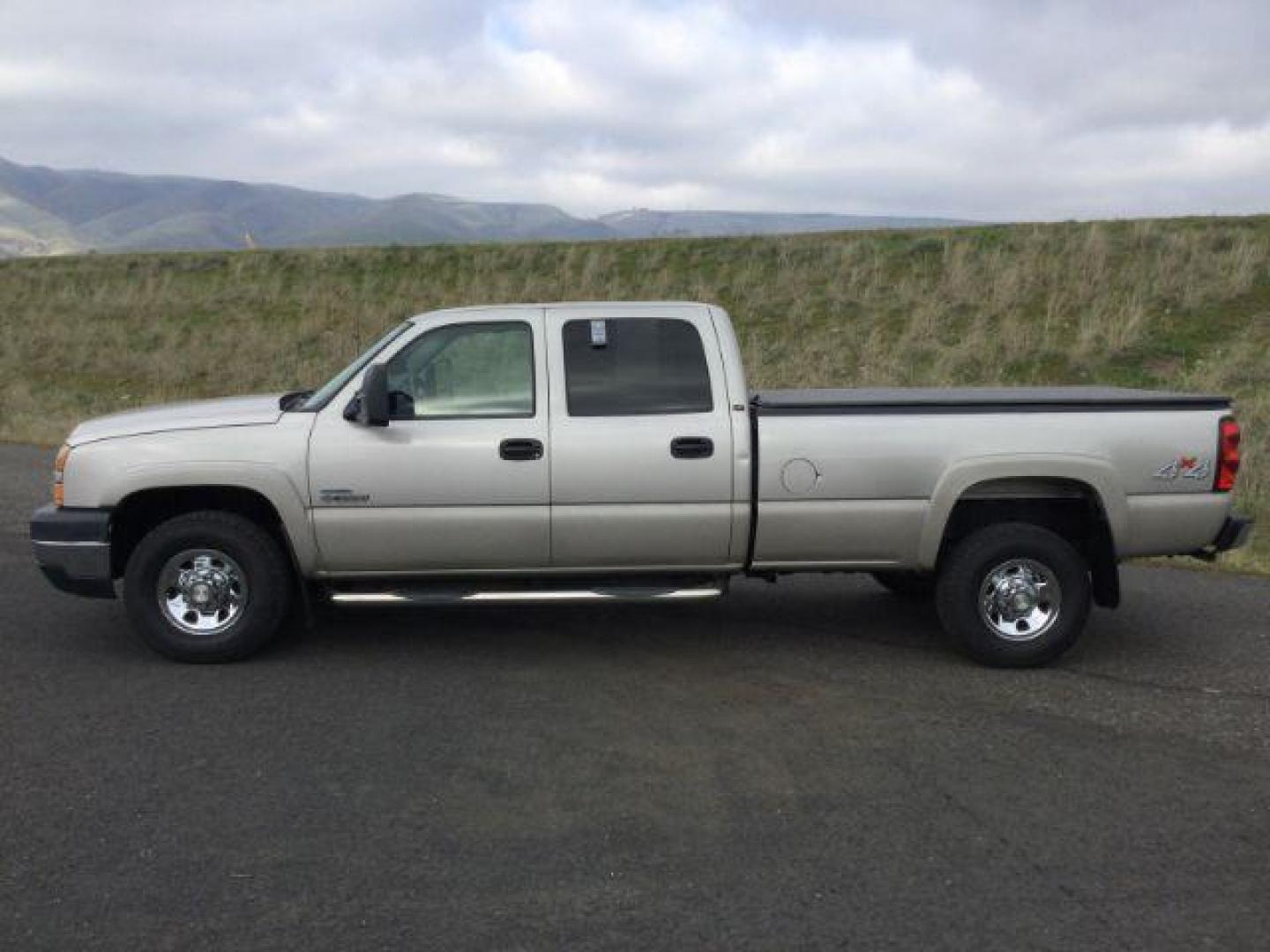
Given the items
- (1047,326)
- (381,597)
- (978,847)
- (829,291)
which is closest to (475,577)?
(381,597)

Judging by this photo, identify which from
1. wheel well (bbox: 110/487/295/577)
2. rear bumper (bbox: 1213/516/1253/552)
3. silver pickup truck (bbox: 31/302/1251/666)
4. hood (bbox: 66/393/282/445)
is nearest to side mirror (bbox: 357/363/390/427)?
silver pickup truck (bbox: 31/302/1251/666)

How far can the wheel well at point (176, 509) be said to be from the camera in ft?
21.9

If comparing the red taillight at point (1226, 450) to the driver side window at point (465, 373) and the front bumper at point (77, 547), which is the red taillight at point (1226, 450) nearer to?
the driver side window at point (465, 373)

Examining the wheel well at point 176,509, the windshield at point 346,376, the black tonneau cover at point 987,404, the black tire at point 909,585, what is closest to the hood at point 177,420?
the windshield at point 346,376

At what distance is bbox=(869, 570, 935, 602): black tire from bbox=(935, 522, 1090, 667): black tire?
862mm

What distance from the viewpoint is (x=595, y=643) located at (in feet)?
23.4

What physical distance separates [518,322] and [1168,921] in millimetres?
4254

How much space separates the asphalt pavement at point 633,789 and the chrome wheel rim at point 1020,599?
0.82 feet

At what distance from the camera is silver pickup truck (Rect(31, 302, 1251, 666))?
21.2 ft

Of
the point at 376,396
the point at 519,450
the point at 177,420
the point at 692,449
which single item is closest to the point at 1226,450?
the point at 692,449

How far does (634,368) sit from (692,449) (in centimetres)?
57

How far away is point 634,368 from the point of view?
669 centimetres

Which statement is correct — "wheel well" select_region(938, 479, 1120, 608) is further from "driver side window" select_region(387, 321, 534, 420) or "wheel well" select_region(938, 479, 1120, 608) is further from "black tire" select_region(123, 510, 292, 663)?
"black tire" select_region(123, 510, 292, 663)

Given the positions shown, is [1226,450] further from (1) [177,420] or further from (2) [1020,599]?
(1) [177,420]
